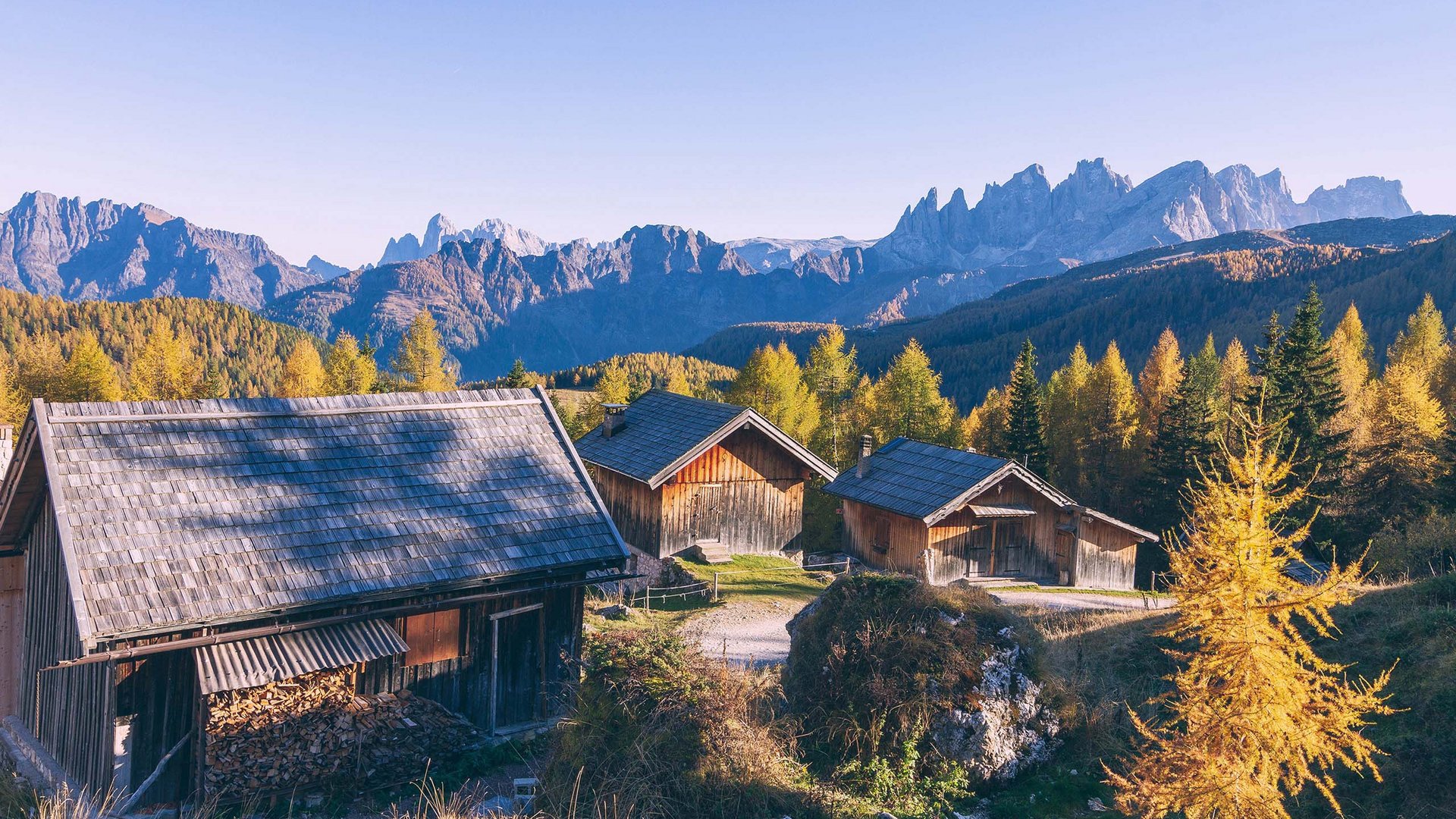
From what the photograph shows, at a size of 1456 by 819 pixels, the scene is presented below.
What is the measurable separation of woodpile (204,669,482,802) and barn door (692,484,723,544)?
16802mm

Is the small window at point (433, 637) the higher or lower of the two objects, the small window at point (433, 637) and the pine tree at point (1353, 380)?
the lower

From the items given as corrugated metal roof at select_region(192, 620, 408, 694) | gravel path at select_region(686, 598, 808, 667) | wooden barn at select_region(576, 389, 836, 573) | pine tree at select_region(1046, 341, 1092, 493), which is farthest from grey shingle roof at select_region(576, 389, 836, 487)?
pine tree at select_region(1046, 341, 1092, 493)

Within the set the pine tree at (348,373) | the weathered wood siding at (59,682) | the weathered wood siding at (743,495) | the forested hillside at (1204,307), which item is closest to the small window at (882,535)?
the weathered wood siding at (743,495)

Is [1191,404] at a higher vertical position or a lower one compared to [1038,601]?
higher

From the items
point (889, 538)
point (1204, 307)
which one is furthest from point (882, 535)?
point (1204, 307)

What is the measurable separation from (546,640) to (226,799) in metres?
5.27

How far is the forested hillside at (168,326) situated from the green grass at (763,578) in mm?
107158

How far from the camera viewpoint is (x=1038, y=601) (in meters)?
27.3

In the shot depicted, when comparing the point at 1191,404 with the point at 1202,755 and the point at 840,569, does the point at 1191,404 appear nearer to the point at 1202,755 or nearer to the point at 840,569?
the point at 840,569

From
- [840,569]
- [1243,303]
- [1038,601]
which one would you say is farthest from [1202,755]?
[1243,303]

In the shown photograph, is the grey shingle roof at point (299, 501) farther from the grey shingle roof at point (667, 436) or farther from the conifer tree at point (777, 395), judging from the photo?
the conifer tree at point (777, 395)

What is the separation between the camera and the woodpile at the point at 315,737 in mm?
11586

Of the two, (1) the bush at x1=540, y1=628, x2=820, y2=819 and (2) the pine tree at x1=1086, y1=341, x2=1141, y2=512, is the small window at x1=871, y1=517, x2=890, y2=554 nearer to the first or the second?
(1) the bush at x1=540, y1=628, x2=820, y2=819

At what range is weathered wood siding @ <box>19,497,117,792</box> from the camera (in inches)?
460
